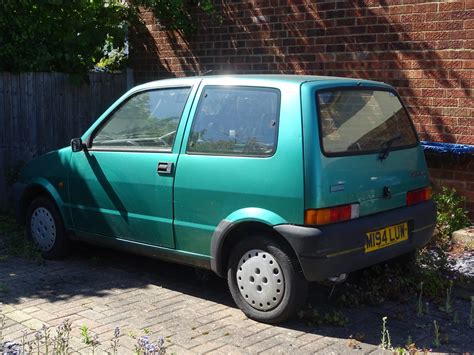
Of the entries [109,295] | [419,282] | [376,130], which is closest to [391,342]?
[419,282]

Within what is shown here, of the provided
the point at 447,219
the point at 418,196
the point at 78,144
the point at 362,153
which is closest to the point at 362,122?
the point at 362,153

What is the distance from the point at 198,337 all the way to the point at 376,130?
6.82 ft

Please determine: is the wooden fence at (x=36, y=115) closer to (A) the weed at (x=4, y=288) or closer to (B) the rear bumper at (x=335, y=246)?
(A) the weed at (x=4, y=288)

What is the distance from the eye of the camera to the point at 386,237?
482 cm

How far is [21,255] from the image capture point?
6.60 meters

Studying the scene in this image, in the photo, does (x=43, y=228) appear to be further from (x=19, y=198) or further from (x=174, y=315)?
(x=174, y=315)

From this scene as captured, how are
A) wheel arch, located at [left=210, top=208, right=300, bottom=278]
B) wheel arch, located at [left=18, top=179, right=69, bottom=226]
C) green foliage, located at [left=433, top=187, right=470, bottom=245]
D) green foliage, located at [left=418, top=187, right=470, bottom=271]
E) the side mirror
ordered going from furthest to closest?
green foliage, located at [left=433, top=187, right=470, bottom=245] → green foliage, located at [left=418, top=187, right=470, bottom=271] → wheel arch, located at [left=18, top=179, right=69, bottom=226] → the side mirror → wheel arch, located at [left=210, top=208, right=300, bottom=278]

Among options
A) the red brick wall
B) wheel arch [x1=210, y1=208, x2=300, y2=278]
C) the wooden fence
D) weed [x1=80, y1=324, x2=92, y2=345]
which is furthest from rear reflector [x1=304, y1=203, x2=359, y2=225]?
the wooden fence

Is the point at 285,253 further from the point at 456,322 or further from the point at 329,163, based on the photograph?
the point at 456,322

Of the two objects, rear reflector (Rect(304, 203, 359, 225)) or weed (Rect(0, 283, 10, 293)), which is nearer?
rear reflector (Rect(304, 203, 359, 225))

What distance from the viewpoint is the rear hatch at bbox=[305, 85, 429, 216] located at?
4.43 meters

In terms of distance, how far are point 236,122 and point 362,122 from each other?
3.16 ft

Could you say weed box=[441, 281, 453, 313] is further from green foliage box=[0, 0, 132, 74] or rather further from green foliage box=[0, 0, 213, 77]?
green foliage box=[0, 0, 132, 74]

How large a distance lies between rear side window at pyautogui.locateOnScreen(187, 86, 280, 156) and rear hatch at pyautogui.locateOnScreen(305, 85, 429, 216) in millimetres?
365
